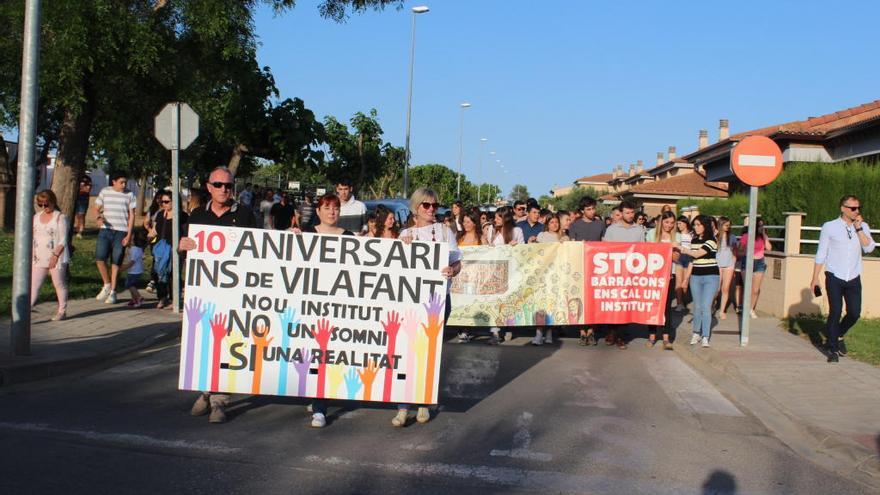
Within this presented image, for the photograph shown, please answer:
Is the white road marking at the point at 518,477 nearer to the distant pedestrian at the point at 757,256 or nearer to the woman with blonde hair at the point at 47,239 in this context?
the woman with blonde hair at the point at 47,239

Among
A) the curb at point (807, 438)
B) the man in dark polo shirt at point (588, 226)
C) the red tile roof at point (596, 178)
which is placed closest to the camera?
the curb at point (807, 438)

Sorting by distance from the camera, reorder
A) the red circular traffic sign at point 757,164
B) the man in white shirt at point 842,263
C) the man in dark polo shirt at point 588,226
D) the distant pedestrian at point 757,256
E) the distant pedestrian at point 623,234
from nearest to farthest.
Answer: the man in white shirt at point 842,263 → the red circular traffic sign at point 757,164 → the distant pedestrian at point 623,234 → the man in dark polo shirt at point 588,226 → the distant pedestrian at point 757,256

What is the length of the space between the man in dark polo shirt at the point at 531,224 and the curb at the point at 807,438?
194 inches

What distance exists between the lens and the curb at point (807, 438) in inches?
261

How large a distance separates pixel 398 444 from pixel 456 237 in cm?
672

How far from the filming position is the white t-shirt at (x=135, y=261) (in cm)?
1347

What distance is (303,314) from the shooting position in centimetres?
730

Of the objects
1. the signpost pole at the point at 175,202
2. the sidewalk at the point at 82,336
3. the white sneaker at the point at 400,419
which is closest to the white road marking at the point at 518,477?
the white sneaker at the point at 400,419

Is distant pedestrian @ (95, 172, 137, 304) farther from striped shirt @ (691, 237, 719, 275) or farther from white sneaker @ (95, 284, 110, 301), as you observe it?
striped shirt @ (691, 237, 719, 275)

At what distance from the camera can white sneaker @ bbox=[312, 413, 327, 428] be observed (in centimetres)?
707

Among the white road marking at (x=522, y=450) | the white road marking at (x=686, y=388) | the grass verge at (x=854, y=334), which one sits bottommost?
the white road marking at (x=686, y=388)

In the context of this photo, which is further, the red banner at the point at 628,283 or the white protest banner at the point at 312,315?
the red banner at the point at 628,283

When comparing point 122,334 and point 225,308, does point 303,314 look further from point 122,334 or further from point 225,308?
point 122,334

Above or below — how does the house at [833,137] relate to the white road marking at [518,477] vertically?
above
